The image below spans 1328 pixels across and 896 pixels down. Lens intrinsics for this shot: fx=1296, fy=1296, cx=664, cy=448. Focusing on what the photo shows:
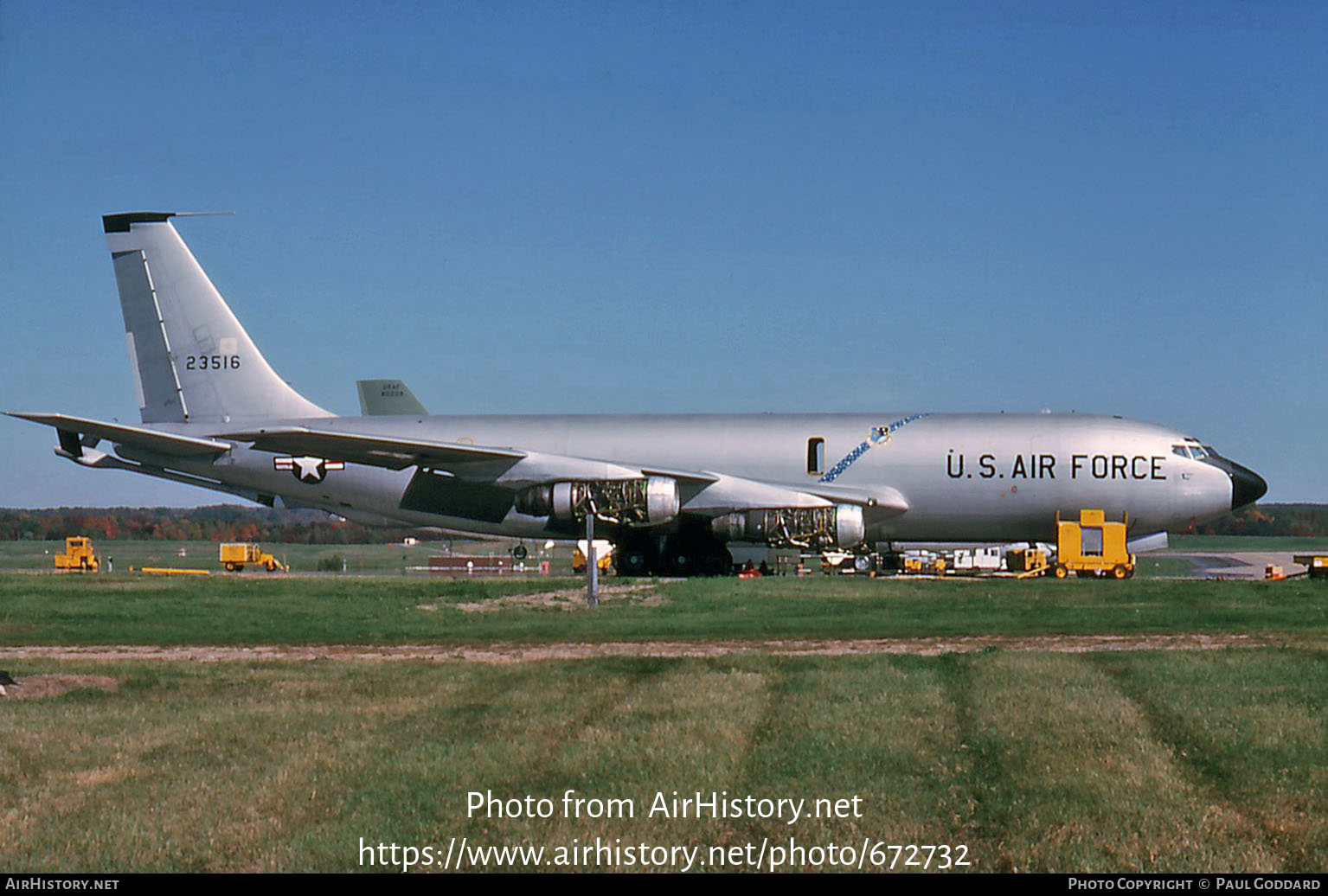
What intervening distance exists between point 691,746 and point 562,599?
1825 cm

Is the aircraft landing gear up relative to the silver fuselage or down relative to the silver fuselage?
down

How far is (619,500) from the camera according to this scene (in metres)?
36.3

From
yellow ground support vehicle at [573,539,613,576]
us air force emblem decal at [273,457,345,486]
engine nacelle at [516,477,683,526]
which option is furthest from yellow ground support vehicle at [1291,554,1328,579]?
us air force emblem decal at [273,457,345,486]

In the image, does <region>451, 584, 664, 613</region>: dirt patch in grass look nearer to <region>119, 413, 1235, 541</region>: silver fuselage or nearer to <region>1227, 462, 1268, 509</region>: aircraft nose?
<region>119, 413, 1235, 541</region>: silver fuselage

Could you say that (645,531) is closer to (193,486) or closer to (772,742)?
(193,486)

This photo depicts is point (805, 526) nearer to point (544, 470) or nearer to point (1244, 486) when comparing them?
point (544, 470)

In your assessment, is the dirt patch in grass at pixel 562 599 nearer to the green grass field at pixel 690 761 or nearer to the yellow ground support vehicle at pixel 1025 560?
the green grass field at pixel 690 761

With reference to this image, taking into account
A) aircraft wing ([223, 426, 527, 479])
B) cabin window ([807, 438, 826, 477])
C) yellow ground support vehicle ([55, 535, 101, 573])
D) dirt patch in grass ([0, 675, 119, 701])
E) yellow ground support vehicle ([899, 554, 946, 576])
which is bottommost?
yellow ground support vehicle ([899, 554, 946, 576])

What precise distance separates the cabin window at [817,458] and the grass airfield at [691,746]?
621 inches

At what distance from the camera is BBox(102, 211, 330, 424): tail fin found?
42062 mm

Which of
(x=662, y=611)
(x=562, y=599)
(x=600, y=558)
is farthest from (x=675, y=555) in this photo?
(x=662, y=611)

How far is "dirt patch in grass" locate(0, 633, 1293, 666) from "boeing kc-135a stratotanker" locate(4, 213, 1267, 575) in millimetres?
15354

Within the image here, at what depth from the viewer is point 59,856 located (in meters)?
8.26

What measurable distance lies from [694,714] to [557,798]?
339cm
